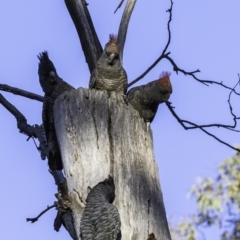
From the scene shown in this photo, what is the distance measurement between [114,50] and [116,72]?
43 centimetres

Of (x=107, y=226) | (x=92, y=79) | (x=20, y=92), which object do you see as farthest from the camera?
(x=20, y=92)

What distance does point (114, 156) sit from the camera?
13.9 ft

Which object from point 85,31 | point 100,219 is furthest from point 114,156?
point 85,31

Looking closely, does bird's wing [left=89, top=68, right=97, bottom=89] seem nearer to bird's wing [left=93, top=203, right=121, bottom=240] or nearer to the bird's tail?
the bird's tail

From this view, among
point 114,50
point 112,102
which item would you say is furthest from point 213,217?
point 112,102

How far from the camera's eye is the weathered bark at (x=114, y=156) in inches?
162

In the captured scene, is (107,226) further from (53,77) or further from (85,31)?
(85,31)

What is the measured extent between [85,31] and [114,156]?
1731 millimetres

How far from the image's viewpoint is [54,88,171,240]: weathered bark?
4109 millimetres

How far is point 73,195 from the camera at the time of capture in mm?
4215

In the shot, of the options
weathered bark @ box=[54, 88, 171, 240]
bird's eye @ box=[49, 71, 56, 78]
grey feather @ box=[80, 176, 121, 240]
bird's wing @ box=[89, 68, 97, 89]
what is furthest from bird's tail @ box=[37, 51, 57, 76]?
grey feather @ box=[80, 176, 121, 240]

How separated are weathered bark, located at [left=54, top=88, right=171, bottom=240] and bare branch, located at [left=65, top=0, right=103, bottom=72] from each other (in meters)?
1.18

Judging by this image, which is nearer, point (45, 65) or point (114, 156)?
point (114, 156)

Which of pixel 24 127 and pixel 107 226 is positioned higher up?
pixel 24 127
